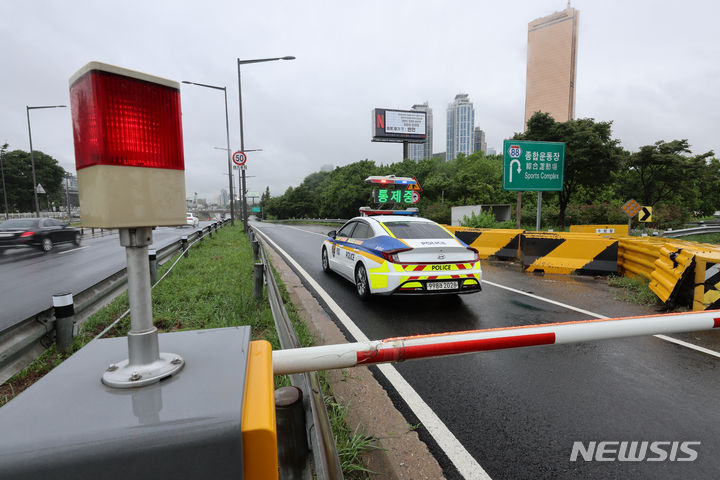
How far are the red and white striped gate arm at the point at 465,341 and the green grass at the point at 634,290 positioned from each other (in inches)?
208

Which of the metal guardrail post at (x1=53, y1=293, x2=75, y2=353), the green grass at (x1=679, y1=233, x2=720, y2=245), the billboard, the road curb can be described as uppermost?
the billboard

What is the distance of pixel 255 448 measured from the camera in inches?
33.0

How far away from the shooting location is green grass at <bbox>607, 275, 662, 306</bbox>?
21.5 ft

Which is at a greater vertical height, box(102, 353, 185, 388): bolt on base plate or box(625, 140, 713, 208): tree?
box(625, 140, 713, 208): tree

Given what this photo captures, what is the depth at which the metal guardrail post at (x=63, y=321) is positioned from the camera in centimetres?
364

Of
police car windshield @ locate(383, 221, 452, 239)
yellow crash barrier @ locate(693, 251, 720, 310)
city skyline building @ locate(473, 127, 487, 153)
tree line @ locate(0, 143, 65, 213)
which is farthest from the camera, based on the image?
city skyline building @ locate(473, 127, 487, 153)

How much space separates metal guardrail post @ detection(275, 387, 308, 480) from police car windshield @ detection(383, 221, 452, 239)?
5085mm

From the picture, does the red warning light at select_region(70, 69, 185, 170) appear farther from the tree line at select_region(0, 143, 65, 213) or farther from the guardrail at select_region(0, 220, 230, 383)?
the tree line at select_region(0, 143, 65, 213)

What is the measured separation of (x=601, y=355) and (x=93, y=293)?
5738 millimetres

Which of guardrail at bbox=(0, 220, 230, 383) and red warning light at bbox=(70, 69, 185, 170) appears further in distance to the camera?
guardrail at bbox=(0, 220, 230, 383)

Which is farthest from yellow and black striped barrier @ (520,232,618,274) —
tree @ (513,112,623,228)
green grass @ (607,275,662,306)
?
tree @ (513,112,623,228)

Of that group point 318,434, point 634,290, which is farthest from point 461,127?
point 318,434

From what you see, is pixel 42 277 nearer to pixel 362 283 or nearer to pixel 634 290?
pixel 362 283

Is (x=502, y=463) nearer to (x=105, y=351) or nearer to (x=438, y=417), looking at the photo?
(x=438, y=417)
